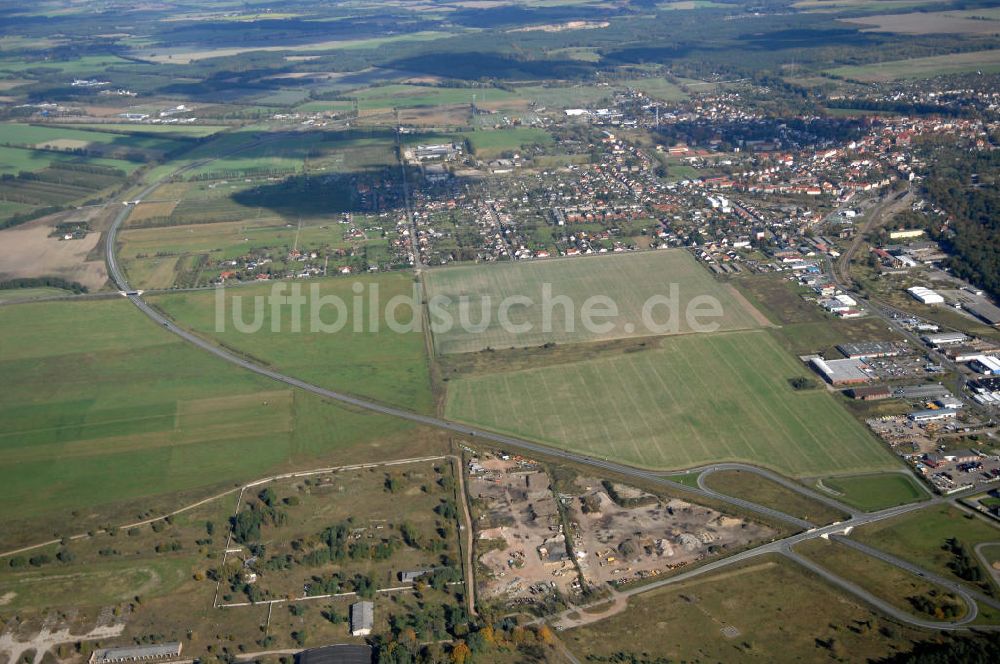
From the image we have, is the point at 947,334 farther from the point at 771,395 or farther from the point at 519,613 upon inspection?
the point at 519,613

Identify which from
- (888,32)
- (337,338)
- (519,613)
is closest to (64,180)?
(337,338)

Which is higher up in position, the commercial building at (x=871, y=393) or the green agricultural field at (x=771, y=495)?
the commercial building at (x=871, y=393)

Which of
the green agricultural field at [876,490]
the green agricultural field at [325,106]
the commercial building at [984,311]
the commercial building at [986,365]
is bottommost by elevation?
the green agricultural field at [876,490]

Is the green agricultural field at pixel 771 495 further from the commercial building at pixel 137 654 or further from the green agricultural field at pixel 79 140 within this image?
the green agricultural field at pixel 79 140

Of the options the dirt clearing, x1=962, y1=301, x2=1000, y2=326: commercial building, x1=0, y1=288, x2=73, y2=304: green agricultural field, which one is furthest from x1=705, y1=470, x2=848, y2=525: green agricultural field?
x1=0, y1=288, x2=73, y2=304: green agricultural field

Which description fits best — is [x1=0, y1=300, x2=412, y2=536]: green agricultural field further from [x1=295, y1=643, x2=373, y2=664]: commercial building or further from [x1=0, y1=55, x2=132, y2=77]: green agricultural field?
[x1=0, y1=55, x2=132, y2=77]: green agricultural field

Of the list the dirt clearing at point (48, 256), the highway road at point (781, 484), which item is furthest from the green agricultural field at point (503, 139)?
the highway road at point (781, 484)
